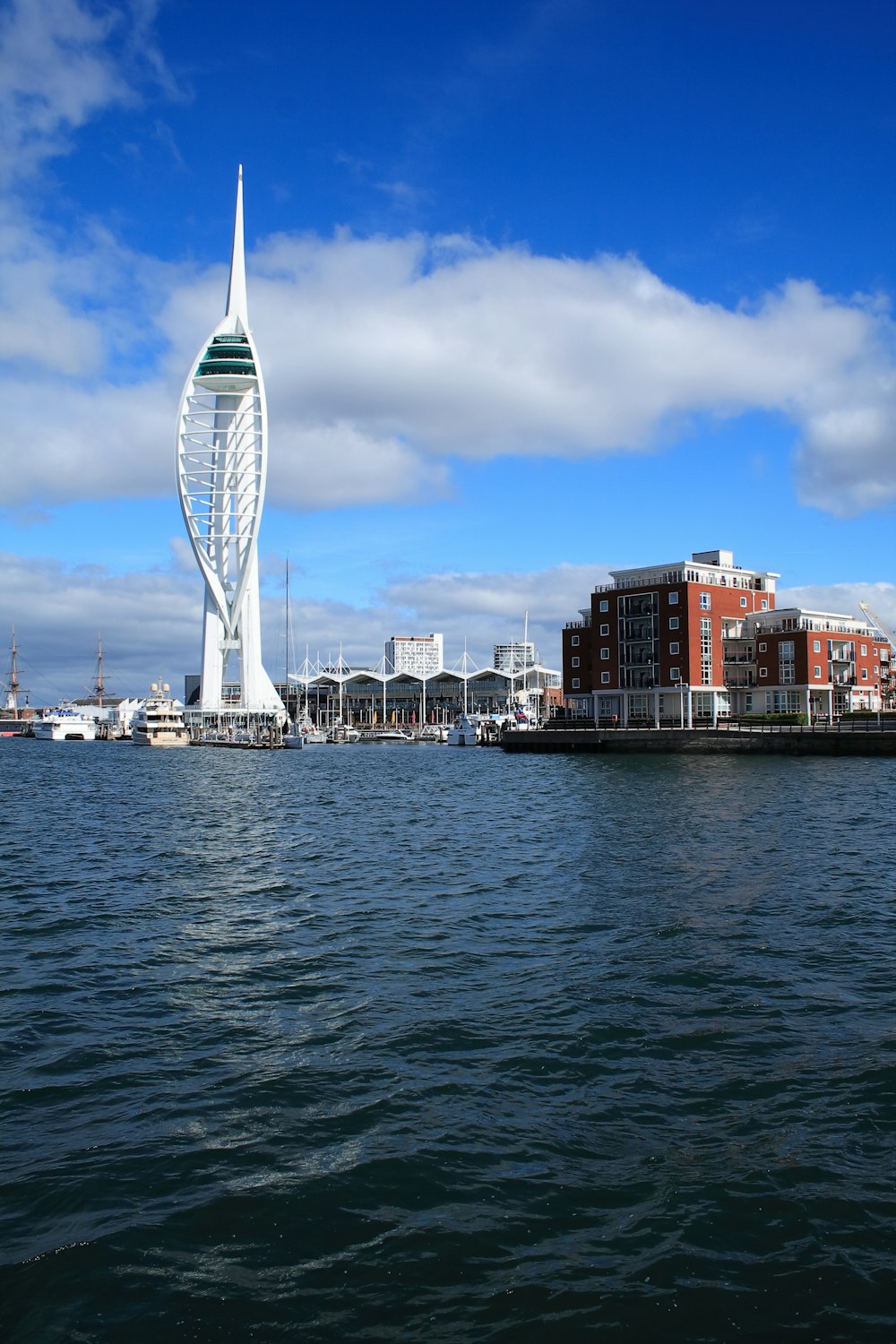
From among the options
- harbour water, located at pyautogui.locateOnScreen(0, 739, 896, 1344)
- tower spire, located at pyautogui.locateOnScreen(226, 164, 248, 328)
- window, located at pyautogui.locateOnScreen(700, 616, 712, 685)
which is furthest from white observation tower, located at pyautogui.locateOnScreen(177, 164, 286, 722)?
harbour water, located at pyautogui.locateOnScreen(0, 739, 896, 1344)

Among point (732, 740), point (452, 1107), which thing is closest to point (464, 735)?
point (732, 740)

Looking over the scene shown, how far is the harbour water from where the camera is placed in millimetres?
6941

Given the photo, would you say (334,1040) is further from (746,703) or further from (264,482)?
(264,482)

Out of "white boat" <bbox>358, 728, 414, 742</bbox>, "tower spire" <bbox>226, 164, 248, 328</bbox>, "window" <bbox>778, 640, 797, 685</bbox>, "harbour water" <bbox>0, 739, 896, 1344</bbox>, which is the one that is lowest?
"harbour water" <bbox>0, 739, 896, 1344</bbox>

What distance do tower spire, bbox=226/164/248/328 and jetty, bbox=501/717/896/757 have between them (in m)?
81.8

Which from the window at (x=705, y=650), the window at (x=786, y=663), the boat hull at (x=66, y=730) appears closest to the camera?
the window at (x=786, y=663)

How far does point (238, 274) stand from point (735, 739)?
105449mm

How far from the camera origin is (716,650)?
9788 cm

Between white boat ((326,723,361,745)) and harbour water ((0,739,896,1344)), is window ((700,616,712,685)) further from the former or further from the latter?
white boat ((326,723,361,745))

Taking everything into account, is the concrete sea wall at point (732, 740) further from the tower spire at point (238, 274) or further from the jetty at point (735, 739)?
the tower spire at point (238, 274)

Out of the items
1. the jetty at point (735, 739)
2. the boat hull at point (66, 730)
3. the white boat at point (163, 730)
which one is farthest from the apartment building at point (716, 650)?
the boat hull at point (66, 730)

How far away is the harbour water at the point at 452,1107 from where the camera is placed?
22.8 feet

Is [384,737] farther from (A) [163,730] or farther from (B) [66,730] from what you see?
(B) [66,730]

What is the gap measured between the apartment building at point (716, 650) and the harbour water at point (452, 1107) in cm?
7474
